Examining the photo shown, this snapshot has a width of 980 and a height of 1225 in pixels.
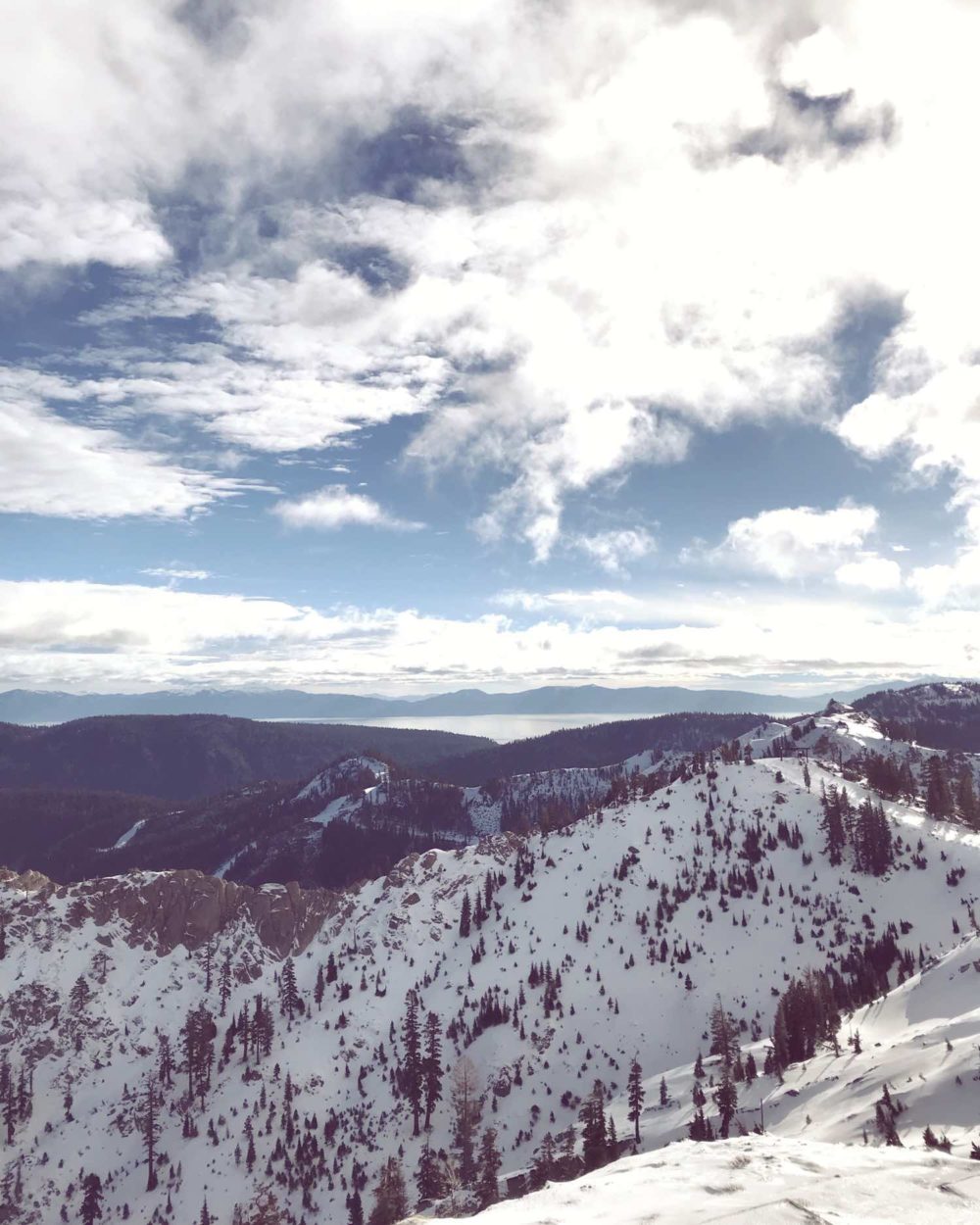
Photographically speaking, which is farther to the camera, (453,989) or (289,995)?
(289,995)

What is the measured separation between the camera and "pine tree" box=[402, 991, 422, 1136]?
118137 mm

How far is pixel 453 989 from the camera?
153125mm

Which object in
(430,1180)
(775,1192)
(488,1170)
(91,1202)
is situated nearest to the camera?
(775,1192)

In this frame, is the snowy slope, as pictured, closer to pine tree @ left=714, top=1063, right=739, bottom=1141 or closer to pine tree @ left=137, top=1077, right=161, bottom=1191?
pine tree @ left=714, top=1063, right=739, bottom=1141

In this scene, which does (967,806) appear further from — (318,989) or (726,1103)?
(318,989)

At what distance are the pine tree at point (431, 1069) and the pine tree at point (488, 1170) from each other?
11.7 m

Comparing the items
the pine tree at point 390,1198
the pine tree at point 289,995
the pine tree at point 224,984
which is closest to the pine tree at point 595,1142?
the pine tree at point 390,1198

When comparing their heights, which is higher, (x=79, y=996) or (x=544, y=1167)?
(x=544, y=1167)

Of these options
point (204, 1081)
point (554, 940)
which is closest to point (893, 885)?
point (554, 940)

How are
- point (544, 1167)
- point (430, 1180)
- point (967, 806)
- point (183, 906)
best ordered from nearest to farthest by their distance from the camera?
point (544, 1167) → point (430, 1180) → point (967, 806) → point (183, 906)

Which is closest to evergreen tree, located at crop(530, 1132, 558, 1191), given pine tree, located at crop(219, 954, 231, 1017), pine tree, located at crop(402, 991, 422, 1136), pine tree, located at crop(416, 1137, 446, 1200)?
pine tree, located at crop(416, 1137, 446, 1200)

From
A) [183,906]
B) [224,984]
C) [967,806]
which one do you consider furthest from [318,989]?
[967,806]

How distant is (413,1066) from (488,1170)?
43.1m

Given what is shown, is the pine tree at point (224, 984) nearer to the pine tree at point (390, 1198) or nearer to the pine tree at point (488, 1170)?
the pine tree at point (390, 1198)
